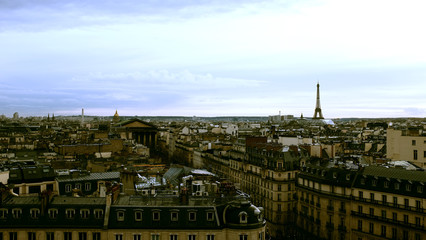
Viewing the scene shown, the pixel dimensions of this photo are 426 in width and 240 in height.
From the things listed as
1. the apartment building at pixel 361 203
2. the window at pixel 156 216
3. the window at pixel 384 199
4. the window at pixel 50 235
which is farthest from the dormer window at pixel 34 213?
the window at pixel 384 199

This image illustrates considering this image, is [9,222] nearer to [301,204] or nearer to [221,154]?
[301,204]

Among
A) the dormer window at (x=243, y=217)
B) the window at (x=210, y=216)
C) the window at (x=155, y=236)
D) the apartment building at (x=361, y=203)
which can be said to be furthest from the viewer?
the apartment building at (x=361, y=203)

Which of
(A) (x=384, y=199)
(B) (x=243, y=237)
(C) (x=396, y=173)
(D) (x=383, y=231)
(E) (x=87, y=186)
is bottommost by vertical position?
(D) (x=383, y=231)

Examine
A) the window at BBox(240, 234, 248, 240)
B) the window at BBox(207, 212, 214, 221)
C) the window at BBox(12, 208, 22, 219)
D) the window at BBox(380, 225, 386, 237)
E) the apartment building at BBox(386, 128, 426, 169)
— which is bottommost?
the window at BBox(380, 225, 386, 237)

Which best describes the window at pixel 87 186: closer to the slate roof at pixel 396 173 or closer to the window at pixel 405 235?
the slate roof at pixel 396 173

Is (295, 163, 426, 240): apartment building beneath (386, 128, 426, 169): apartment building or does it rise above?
beneath

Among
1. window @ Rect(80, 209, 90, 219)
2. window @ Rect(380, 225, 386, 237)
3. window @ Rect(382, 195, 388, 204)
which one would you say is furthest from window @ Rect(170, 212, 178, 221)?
window @ Rect(382, 195, 388, 204)

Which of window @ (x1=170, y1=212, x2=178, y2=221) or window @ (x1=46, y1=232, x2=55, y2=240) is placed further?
window @ (x1=170, y1=212, x2=178, y2=221)

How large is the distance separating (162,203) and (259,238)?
9.04 meters

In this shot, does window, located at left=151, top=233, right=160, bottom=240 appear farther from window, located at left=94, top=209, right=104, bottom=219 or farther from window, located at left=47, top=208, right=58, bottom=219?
window, located at left=47, top=208, right=58, bottom=219

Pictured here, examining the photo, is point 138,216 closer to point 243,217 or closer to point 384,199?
point 243,217

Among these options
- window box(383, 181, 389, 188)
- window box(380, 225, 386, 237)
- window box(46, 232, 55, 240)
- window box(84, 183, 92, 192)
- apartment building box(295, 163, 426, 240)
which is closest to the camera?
window box(46, 232, 55, 240)

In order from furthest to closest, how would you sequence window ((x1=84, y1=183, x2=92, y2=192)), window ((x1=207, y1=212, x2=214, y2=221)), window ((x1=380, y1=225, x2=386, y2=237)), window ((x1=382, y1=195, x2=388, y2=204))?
1. window ((x1=382, y1=195, x2=388, y2=204))
2. window ((x1=380, y1=225, x2=386, y2=237))
3. window ((x1=84, y1=183, x2=92, y2=192))
4. window ((x1=207, y1=212, x2=214, y2=221))

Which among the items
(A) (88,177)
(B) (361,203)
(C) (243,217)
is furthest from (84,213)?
(B) (361,203)
